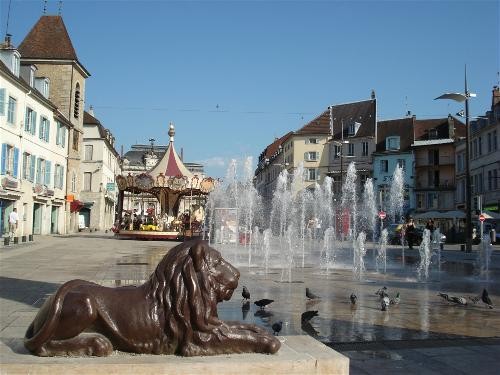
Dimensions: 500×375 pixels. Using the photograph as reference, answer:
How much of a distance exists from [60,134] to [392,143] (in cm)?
4000

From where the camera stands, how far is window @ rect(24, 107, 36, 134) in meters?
34.5

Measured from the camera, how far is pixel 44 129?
38.4 m

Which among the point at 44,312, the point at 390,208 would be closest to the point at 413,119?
the point at 390,208

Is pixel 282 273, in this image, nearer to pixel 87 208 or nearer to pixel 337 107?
pixel 87 208

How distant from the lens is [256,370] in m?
3.69

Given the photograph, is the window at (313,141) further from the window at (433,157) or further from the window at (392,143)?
the window at (433,157)

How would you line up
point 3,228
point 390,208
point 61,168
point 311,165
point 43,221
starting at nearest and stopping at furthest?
1. point 3,228
2. point 43,221
3. point 61,168
4. point 390,208
5. point 311,165

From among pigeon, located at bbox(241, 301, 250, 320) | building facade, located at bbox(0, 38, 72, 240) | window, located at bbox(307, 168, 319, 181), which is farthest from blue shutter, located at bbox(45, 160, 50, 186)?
window, located at bbox(307, 168, 319, 181)

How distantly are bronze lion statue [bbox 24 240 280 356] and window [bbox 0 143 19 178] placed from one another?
29209 mm

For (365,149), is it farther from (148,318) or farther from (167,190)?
(148,318)

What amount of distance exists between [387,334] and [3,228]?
29.5m

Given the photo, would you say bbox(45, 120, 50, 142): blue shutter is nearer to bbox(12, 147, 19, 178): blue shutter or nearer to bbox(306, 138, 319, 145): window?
bbox(12, 147, 19, 178): blue shutter

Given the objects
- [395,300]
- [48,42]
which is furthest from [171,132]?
[395,300]

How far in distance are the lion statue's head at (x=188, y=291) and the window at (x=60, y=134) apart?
134 feet
